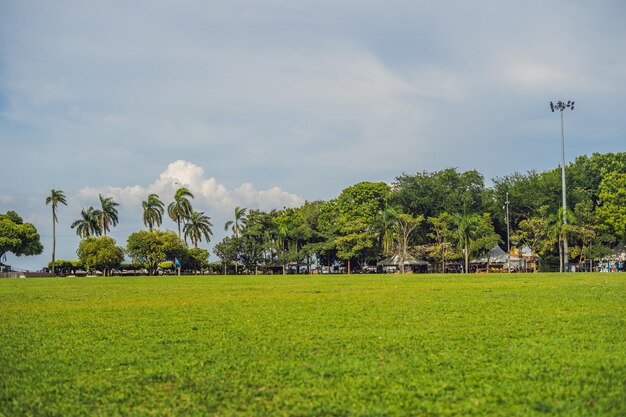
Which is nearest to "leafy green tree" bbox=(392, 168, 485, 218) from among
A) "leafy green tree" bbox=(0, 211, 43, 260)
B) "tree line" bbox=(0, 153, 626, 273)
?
"tree line" bbox=(0, 153, 626, 273)

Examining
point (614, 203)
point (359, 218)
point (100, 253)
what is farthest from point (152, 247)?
point (614, 203)

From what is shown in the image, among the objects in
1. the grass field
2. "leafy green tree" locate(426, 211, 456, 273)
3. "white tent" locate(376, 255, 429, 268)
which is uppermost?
"leafy green tree" locate(426, 211, 456, 273)

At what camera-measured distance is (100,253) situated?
266 ft

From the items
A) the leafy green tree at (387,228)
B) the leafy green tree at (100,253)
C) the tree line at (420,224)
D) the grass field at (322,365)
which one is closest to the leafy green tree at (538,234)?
the tree line at (420,224)

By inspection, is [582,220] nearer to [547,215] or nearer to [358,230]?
[547,215]

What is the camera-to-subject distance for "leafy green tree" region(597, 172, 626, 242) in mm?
69938

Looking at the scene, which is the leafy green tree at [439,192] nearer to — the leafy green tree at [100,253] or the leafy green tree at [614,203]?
the leafy green tree at [614,203]

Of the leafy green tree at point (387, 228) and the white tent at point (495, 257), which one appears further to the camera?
the white tent at point (495, 257)

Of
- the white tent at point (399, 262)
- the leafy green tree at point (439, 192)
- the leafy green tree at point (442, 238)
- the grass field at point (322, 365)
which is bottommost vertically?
the white tent at point (399, 262)

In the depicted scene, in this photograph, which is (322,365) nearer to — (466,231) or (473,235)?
(466,231)

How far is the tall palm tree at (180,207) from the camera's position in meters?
96.4

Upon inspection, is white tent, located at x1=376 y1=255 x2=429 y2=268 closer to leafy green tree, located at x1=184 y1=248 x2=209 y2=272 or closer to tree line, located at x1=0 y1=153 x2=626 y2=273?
tree line, located at x1=0 y1=153 x2=626 y2=273

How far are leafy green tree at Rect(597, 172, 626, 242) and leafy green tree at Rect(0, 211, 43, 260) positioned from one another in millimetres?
77456

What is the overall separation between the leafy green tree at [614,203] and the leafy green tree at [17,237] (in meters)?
77.5
